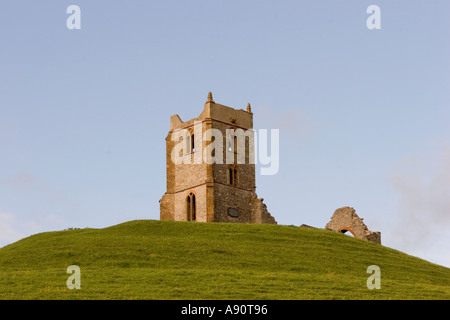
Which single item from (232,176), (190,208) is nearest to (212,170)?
(232,176)

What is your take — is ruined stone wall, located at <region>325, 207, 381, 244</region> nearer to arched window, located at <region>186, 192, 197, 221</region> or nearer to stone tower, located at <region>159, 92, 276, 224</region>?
stone tower, located at <region>159, 92, 276, 224</region>

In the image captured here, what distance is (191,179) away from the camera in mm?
77000

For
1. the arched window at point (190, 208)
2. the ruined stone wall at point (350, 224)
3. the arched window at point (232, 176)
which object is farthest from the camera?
the arched window at point (232, 176)

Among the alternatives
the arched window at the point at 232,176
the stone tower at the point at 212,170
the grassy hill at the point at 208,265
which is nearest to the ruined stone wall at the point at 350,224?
the stone tower at the point at 212,170

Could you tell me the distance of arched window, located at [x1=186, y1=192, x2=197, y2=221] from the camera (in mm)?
75938

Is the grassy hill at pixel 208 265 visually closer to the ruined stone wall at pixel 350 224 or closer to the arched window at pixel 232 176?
the ruined stone wall at pixel 350 224

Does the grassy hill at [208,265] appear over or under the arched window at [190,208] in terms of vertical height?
under

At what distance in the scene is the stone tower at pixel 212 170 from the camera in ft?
247

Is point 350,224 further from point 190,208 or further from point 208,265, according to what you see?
point 208,265

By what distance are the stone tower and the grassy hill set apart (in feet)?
56.2

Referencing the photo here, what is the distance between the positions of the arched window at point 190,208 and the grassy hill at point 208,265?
1782 cm

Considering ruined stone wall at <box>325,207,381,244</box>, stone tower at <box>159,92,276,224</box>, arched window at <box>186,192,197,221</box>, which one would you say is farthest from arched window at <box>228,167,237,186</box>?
ruined stone wall at <box>325,207,381,244</box>

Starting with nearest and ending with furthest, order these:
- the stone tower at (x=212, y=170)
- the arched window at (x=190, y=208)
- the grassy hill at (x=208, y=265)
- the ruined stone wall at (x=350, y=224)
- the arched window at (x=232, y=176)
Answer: the grassy hill at (x=208, y=265) < the ruined stone wall at (x=350, y=224) < the stone tower at (x=212, y=170) < the arched window at (x=190, y=208) < the arched window at (x=232, y=176)

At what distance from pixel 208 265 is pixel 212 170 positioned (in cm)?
3187
